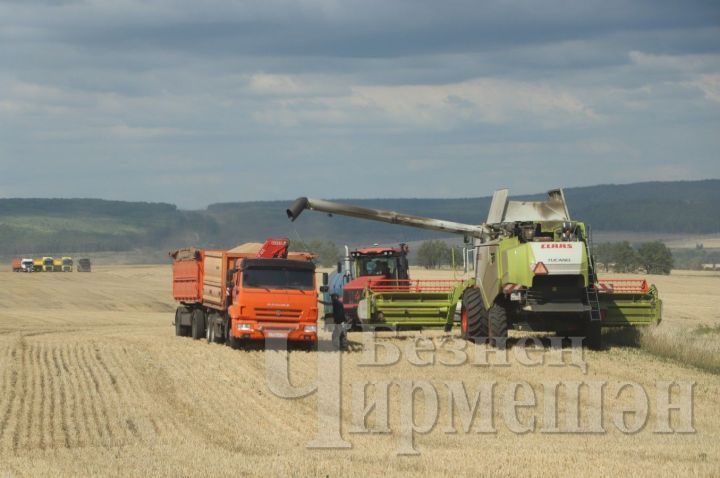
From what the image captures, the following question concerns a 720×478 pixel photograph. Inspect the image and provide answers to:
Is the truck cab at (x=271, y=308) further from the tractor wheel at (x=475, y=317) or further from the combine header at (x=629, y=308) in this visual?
the combine header at (x=629, y=308)

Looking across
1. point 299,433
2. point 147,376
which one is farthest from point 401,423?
point 147,376

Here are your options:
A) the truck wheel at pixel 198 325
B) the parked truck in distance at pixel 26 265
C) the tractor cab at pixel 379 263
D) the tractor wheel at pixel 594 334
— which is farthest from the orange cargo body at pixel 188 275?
the parked truck in distance at pixel 26 265

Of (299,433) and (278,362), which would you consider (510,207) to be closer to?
(278,362)

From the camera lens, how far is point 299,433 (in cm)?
1550

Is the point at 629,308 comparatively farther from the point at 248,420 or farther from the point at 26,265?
the point at 26,265

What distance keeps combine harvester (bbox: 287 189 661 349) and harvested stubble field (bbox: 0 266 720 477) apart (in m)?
0.82

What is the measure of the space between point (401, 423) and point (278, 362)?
752 centimetres

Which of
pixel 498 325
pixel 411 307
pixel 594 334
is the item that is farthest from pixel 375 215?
pixel 594 334

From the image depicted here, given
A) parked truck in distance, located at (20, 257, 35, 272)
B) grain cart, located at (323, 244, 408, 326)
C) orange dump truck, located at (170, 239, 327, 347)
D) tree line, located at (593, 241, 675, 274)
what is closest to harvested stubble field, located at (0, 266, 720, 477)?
orange dump truck, located at (170, 239, 327, 347)

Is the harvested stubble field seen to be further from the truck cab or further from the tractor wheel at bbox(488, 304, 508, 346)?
the tractor wheel at bbox(488, 304, 508, 346)

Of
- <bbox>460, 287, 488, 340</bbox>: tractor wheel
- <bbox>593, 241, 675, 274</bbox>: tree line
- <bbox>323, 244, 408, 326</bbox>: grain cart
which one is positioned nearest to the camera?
<bbox>460, 287, 488, 340</bbox>: tractor wheel

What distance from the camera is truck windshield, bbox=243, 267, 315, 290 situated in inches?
1000

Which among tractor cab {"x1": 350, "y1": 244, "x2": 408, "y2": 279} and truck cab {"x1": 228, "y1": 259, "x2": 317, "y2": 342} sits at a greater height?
tractor cab {"x1": 350, "y1": 244, "x2": 408, "y2": 279}

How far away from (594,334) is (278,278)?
7136 mm
